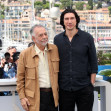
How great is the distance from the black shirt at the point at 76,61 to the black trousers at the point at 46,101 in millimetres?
114

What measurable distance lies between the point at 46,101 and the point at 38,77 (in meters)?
0.19

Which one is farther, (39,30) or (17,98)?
(17,98)

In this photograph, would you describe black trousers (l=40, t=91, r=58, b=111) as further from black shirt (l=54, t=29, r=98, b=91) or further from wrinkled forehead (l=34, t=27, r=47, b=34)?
wrinkled forehead (l=34, t=27, r=47, b=34)

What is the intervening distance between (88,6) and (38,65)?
204ft

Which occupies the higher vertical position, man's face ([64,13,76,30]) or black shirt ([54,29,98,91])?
man's face ([64,13,76,30])

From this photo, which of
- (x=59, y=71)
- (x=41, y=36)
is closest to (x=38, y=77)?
(x=59, y=71)

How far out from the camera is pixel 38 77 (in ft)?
8.29

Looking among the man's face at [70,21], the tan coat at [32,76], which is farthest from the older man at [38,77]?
the man's face at [70,21]

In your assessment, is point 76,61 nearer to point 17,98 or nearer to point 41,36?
point 41,36

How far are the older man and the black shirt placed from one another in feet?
0.22

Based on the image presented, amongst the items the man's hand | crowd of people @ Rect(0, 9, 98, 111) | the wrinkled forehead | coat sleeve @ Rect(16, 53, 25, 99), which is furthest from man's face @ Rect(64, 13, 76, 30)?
the man's hand

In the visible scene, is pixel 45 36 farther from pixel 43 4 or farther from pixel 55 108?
pixel 43 4

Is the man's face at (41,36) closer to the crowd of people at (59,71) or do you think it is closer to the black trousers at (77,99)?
the crowd of people at (59,71)

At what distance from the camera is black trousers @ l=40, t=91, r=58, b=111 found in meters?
2.55
